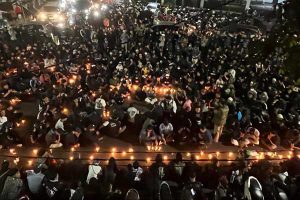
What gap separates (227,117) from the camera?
12.3m


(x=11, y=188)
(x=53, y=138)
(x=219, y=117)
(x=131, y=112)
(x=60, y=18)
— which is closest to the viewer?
(x=11, y=188)

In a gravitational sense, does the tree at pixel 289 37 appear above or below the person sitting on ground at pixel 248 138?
above

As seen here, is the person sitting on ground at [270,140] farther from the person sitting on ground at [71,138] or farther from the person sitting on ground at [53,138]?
the person sitting on ground at [53,138]

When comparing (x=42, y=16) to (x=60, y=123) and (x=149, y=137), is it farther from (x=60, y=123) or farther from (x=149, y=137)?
(x=149, y=137)

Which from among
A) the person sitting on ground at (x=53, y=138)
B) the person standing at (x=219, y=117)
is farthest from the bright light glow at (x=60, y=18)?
the person standing at (x=219, y=117)

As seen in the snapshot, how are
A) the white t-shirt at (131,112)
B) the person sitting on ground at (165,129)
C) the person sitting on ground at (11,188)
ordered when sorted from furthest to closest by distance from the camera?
1. the white t-shirt at (131,112)
2. the person sitting on ground at (165,129)
3. the person sitting on ground at (11,188)

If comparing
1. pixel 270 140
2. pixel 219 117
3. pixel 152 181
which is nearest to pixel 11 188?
pixel 152 181

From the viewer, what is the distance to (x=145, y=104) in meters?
14.5

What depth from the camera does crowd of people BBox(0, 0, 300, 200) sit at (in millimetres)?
8492

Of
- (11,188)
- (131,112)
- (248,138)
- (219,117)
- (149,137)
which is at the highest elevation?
(11,188)

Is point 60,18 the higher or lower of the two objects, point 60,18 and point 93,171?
the higher

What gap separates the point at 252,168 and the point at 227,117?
11.5ft

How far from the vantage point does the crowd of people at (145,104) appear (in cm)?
849

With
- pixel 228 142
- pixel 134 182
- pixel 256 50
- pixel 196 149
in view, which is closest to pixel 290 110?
pixel 228 142
